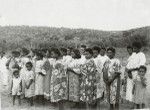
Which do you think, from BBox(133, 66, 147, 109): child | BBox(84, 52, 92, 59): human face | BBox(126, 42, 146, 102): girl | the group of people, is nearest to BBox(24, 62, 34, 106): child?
the group of people

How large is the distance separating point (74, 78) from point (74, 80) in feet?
0.14

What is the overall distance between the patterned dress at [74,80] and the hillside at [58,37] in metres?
8.33

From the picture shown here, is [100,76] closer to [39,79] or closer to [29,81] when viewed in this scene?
[39,79]

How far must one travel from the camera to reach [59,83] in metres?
6.91

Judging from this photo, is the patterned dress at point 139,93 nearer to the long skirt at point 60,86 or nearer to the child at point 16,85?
the long skirt at point 60,86

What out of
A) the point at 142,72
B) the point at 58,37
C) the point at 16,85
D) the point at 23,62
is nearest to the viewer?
the point at 142,72

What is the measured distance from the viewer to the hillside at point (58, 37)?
1644cm

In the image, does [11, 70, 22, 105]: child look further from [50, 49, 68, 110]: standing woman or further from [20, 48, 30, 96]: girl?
[50, 49, 68, 110]: standing woman

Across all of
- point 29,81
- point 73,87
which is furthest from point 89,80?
point 29,81

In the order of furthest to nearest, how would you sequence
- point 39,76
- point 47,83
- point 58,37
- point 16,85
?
point 58,37 < point 16,85 < point 39,76 < point 47,83

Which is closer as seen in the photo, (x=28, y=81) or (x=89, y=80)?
(x=89, y=80)

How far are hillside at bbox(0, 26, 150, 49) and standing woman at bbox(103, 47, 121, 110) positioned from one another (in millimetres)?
8289

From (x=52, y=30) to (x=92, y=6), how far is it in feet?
32.6

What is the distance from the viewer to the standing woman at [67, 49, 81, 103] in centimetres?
703
